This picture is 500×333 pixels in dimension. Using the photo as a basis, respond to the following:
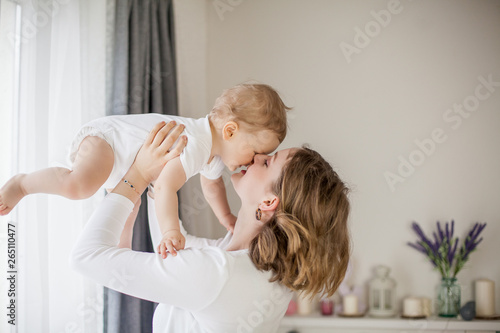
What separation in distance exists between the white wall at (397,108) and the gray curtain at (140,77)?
31 centimetres

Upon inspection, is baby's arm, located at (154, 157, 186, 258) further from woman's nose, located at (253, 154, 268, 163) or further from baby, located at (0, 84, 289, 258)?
woman's nose, located at (253, 154, 268, 163)

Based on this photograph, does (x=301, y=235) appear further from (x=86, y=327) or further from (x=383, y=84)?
(x=383, y=84)

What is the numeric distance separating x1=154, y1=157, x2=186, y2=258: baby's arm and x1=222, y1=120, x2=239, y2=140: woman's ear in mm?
201

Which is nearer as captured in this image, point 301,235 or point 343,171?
point 301,235

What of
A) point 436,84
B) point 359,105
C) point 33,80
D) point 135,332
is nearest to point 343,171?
point 359,105

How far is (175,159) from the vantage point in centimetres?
143

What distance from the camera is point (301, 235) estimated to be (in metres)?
1.33

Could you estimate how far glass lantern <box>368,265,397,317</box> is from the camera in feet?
9.34

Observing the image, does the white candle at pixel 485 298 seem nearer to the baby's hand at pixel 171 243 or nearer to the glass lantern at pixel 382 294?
the glass lantern at pixel 382 294

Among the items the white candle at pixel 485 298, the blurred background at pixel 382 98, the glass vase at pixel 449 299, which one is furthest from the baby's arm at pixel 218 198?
the white candle at pixel 485 298

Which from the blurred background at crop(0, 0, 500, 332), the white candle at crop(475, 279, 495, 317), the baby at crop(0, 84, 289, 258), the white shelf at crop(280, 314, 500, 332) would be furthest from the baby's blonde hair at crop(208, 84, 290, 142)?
the white candle at crop(475, 279, 495, 317)

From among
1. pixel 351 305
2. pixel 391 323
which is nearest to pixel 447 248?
pixel 391 323

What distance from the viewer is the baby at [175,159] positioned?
1.34 metres

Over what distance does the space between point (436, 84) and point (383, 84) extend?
0.32 meters
